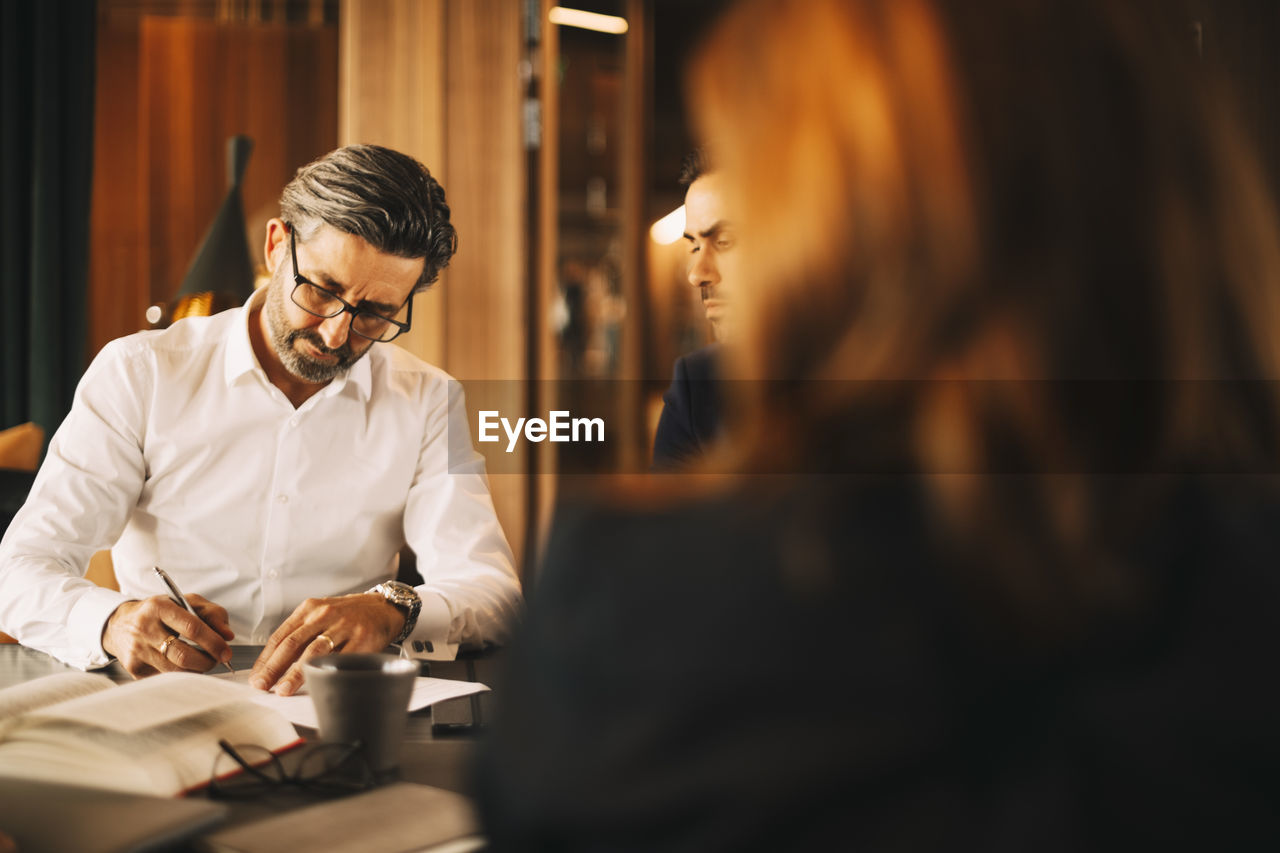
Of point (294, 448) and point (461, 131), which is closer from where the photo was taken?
point (294, 448)

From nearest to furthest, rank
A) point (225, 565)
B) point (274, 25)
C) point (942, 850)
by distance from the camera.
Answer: point (942, 850)
point (225, 565)
point (274, 25)

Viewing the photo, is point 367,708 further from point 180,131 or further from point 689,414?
point 180,131

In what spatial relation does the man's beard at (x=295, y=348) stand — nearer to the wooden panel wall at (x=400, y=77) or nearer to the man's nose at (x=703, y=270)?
the man's nose at (x=703, y=270)

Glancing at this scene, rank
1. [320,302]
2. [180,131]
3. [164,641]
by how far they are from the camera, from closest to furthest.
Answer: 1. [164,641]
2. [320,302]
3. [180,131]

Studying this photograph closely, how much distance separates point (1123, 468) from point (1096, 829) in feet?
0.56

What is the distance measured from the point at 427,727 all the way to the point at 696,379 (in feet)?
3.47

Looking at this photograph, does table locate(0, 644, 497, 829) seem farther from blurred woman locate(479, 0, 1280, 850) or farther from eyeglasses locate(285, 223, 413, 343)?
eyeglasses locate(285, 223, 413, 343)

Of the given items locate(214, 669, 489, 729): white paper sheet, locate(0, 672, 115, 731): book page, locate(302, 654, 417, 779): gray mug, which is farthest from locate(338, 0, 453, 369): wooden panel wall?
locate(302, 654, 417, 779): gray mug

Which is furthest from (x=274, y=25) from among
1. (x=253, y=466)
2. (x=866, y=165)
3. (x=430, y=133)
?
(x=866, y=165)

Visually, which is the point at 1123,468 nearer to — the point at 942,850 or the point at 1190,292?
the point at 1190,292

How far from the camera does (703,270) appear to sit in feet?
5.36

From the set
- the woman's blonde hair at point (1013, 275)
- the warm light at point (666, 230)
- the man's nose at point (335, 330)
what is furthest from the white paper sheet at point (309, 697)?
the warm light at point (666, 230)

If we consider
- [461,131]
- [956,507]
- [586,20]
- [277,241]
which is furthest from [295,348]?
[586,20]

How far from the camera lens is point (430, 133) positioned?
2.89 m
